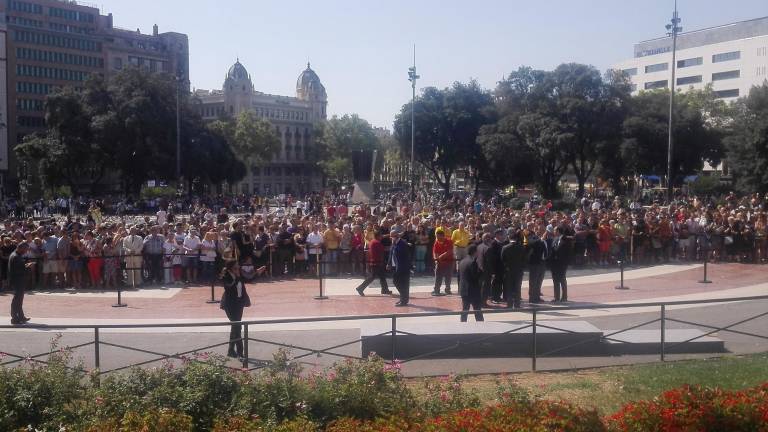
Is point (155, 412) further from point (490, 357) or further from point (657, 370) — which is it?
point (657, 370)

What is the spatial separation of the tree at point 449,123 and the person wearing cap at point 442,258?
4827 centimetres

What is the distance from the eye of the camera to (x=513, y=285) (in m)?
15.8

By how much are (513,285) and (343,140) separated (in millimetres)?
113406

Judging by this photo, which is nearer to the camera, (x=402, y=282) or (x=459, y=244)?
(x=402, y=282)

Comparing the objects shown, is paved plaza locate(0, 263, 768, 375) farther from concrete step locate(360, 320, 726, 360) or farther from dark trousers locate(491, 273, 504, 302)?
dark trousers locate(491, 273, 504, 302)

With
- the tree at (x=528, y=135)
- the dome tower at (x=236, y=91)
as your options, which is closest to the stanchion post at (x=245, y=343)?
the tree at (x=528, y=135)

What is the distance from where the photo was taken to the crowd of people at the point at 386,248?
1655cm

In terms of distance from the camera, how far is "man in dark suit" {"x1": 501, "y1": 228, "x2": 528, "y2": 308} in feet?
51.7

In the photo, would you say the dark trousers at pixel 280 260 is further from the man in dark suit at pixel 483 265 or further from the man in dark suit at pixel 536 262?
the man in dark suit at pixel 536 262

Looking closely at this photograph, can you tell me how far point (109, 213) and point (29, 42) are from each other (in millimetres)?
57981

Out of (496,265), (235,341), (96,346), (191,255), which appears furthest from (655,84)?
(96,346)

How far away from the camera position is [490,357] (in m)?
11.3

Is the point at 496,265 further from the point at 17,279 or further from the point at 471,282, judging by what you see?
the point at 17,279

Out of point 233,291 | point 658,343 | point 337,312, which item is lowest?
point 337,312
